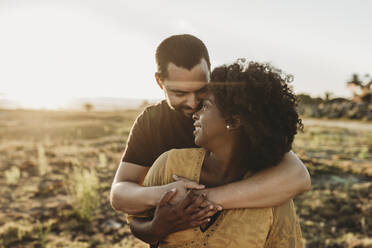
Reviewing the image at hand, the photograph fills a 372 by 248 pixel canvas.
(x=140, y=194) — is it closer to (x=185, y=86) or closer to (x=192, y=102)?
(x=192, y=102)

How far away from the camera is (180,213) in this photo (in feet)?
4.75

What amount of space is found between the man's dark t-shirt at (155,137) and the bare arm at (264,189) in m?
0.88

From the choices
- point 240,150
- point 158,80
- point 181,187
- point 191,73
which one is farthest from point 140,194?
point 158,80

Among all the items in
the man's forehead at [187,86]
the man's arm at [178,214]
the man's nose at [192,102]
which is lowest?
the man's arm at [178,214]

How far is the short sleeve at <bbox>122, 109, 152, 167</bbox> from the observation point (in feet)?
7.68

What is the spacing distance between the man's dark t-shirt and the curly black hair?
31.6 inches

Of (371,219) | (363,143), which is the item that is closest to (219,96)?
(371,219)

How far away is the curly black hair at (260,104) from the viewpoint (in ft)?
5.17

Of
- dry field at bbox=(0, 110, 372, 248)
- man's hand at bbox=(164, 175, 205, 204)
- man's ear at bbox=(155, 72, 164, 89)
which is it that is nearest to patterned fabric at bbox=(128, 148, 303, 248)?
man's hand at bbox=(164, 175, 205, 204)

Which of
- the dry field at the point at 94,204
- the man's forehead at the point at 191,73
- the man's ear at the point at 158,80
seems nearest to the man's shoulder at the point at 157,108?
the man's forehead at the point at 191,73

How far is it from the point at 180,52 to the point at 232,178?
4.68 ft

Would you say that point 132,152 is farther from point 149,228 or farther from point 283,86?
point 283,86

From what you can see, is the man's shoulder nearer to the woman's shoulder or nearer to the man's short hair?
the man's short hair

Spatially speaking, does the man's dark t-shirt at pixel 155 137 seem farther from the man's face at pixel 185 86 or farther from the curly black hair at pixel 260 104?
the curly black hair at pixel 260 104
